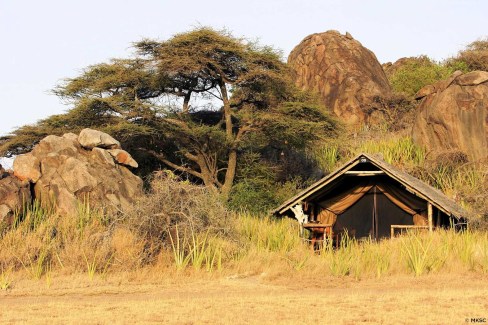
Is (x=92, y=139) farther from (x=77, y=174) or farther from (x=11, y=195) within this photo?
(x=11, y=195)

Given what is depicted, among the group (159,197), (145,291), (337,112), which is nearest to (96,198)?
(159,197)

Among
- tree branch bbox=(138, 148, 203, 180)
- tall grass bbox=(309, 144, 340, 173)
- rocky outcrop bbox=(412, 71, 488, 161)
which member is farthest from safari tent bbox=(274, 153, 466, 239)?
tall grass bbox=(309, 144, 340, 173)

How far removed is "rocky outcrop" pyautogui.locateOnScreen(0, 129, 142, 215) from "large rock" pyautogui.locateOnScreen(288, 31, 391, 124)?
23.5 metres

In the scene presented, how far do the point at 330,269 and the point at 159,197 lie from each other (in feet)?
15.3

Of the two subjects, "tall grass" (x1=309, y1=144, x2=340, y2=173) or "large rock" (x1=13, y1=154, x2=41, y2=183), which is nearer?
"large rock" (x1=13, y1=154, x2=41, y2=183)

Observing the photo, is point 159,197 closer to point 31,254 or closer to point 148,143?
point 31,254

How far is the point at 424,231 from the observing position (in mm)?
22094

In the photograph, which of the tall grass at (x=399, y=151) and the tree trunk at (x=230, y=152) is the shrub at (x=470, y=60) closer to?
the tall grass at (x=399, y=151)

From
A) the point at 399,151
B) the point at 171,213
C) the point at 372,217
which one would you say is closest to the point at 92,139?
the point at 171,213

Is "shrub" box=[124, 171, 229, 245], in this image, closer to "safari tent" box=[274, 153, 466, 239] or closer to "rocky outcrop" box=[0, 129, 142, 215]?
"rocky outcrop" box=[0, 129, 142, 215]

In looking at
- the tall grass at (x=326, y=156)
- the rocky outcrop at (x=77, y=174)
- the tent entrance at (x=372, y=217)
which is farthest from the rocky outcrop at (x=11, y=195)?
the tall grass at (x=326, y=156)

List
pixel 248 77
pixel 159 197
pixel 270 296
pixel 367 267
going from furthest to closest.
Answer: pixel 248 77, pixel 159 197, pixel 367 267, pixel 270 296

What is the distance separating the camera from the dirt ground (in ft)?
42.9

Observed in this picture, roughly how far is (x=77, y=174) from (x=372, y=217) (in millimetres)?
8676
